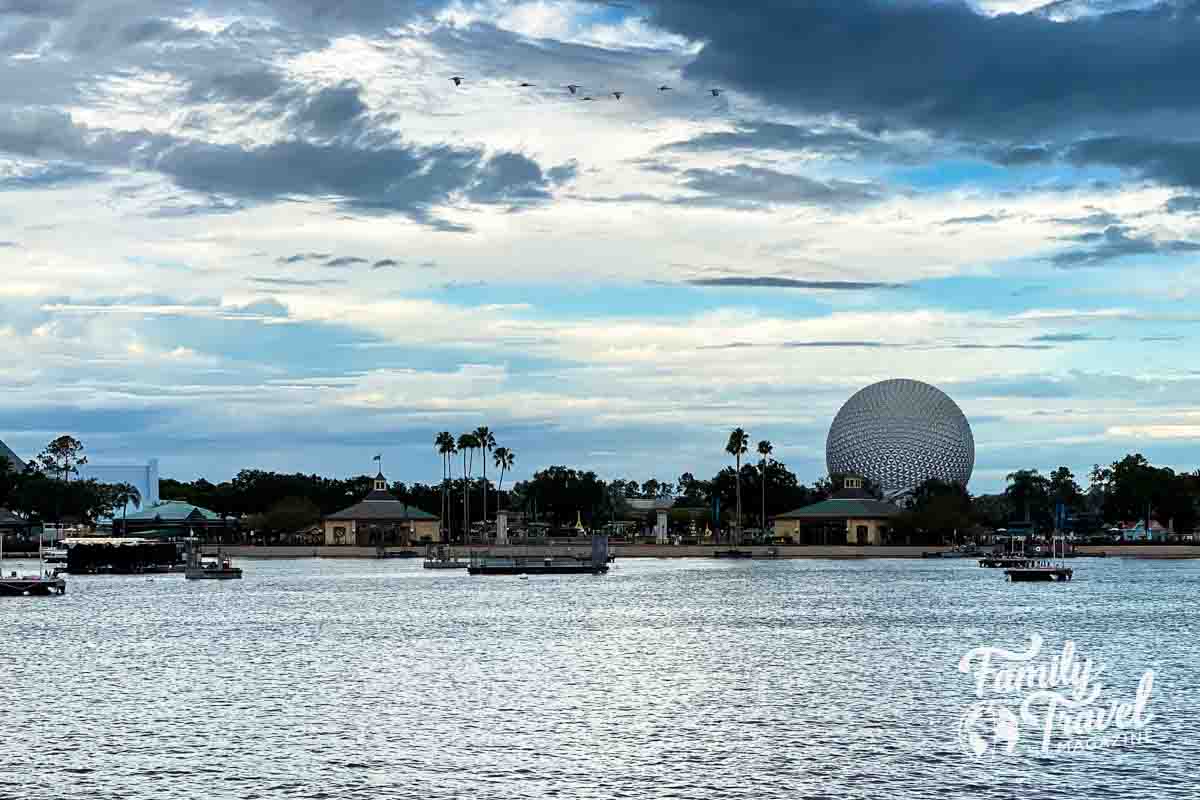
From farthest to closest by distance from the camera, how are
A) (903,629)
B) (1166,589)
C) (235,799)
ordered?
1. (1166,589)
2. (903,629)
3. (235,799)

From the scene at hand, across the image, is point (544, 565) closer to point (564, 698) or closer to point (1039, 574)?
point (1039, 574)

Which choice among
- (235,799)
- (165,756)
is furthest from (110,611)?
(235,799)

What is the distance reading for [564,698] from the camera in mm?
57438

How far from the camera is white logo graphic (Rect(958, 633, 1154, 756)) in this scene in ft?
152

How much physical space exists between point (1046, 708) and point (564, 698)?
1518 cm

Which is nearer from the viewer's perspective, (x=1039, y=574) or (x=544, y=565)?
(x=1039, y=574)

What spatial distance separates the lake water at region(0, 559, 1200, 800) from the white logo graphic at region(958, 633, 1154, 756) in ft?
1.40

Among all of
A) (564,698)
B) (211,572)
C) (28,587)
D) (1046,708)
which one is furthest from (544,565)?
(1046,708)

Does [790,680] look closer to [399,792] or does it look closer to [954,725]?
[954,725]

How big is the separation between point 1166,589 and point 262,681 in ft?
279

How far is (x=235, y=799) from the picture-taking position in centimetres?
3956

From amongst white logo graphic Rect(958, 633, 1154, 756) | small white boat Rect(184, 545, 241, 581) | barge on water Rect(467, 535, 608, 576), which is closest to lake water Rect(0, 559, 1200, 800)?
white logo graphic Rect(958, 633, 1154, 756)

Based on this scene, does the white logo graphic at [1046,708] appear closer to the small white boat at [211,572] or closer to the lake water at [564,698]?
the lake water at [564,698]

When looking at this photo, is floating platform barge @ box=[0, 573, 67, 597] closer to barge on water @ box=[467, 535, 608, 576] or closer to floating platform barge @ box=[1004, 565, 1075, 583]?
barge on water @ box=[467, 535, 608, 576]
